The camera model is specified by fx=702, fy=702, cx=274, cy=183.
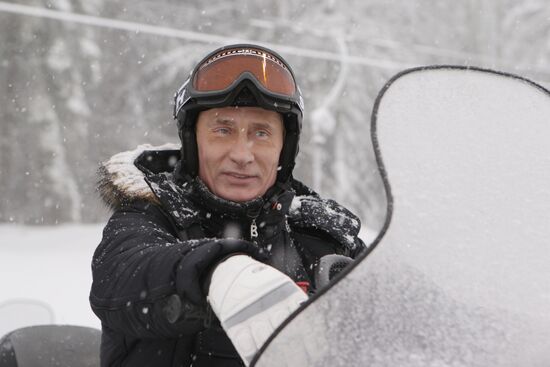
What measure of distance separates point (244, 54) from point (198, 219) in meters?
0.53

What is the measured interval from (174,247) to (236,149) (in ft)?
2.54

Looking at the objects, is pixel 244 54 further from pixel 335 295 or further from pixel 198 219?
pixel 335 295

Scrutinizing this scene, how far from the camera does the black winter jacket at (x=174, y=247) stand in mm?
1313

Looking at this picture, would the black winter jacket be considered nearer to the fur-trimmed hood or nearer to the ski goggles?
the fur-trimmed hood

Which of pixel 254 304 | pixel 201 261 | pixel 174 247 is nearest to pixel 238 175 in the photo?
pixel 174 247

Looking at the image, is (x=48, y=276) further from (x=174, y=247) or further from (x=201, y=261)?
(x=201, y=261)

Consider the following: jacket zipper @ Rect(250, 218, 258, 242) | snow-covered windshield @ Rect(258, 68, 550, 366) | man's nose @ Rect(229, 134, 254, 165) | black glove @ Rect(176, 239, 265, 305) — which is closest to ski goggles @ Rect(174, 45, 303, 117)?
man's nose @ Rect(229, 134, 254, 165)

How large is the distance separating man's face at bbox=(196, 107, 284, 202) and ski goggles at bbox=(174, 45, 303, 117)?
69 millimetres

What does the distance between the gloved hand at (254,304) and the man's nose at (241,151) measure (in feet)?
3.47

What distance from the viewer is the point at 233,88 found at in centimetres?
200

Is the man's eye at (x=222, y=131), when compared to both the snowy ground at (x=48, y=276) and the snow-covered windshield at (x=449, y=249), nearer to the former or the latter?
the snow-covered windshield at (x=449, y=249)

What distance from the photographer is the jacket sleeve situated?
4.05 ft

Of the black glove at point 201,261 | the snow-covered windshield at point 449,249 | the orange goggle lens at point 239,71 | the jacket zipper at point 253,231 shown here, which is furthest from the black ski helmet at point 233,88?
the snow-covered windshield at point 449,249

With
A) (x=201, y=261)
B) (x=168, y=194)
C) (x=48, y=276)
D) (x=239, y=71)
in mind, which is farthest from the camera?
(x=48, y=276)
